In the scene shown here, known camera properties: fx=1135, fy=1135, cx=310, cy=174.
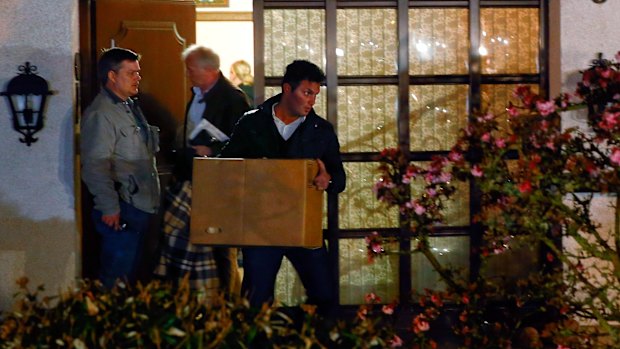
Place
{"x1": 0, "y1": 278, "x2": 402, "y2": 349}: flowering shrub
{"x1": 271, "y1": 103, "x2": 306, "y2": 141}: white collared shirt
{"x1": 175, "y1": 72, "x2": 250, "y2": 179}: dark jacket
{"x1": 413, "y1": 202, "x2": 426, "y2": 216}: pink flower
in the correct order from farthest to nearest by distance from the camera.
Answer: {"x1": 175, "y1": 72, "x2": 250, "y2": 179}: dark jacket, {"x1": 271, "y1": 103, "x2": 306, "y2": 141}: white collared shirt, {"x1": 413, "y1": 202, "x2": 426, "y2": 216}: pink flower, {"x1": 0, "y1": 278, "x2": 402, "y2": 349}: flowering shrub

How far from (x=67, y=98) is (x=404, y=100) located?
2.09 m

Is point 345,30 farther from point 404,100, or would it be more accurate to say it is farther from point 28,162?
point 28,162

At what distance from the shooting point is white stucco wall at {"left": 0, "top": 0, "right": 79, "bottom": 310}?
686 centimetres

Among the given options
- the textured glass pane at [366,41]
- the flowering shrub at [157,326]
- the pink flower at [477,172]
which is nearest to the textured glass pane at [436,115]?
the textured glass pane at [366,41]

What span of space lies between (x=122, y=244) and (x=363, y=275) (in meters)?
1.58

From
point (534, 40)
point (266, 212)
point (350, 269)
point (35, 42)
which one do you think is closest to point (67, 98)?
point (35, 42)

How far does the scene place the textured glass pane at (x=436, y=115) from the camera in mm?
7219

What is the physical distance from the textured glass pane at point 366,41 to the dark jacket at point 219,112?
2.30ft

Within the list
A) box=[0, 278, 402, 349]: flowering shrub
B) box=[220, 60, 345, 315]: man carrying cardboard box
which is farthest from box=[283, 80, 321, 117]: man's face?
box=[0, 278, 402, 349]: flowering shrub

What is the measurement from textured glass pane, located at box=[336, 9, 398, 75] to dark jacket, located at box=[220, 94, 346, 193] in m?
0.81

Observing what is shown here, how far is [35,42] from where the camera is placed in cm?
686

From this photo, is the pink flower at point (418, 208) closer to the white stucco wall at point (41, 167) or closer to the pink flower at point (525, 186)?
the pink flower at point (525, 186)

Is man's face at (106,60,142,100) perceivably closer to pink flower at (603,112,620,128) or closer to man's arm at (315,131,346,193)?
man's arm at (315,131,346,193)

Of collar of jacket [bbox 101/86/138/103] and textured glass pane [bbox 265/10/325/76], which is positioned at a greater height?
textured glass pane [bbox 265/10/325/76]
